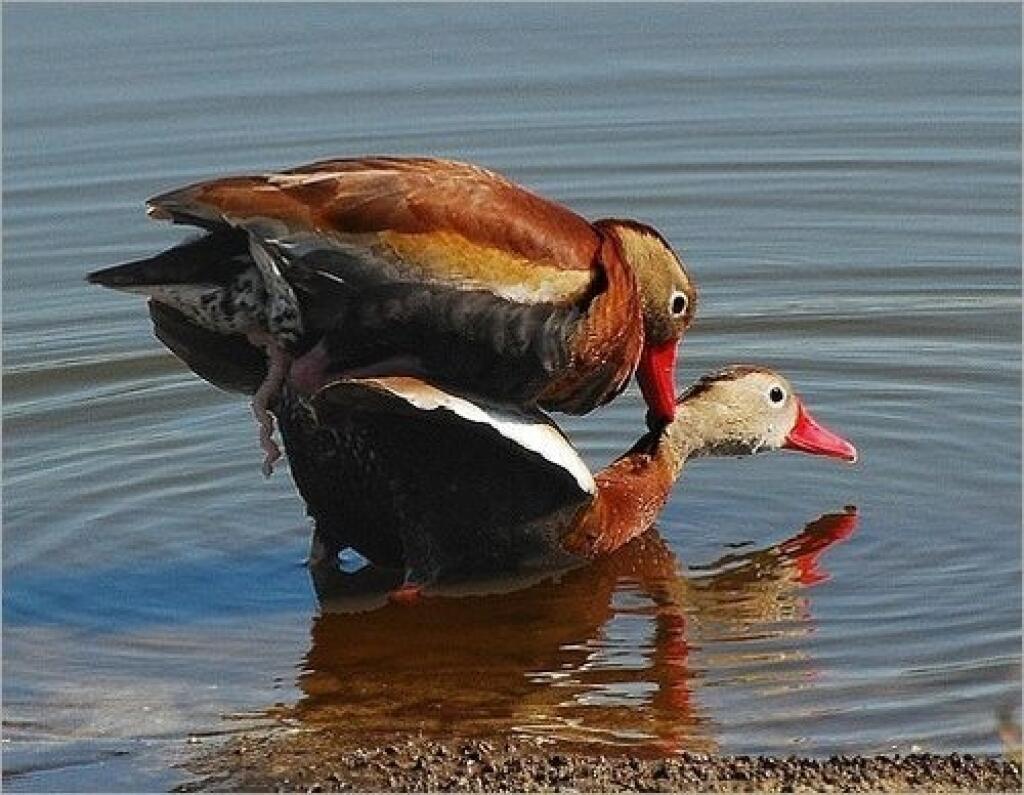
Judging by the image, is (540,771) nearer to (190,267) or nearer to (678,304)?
(190,267)

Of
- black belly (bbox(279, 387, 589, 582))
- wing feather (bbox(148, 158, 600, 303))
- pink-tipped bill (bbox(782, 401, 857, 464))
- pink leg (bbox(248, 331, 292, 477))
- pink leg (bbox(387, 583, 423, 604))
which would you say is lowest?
pink leg (bbox(387, 583, 423, 604))

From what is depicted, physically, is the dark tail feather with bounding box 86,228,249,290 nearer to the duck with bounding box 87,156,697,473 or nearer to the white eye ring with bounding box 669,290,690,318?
the duck with bounding box 87,156,697,473

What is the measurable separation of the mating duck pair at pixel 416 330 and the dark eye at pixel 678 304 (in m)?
0.02

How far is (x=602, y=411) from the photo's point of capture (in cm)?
1090

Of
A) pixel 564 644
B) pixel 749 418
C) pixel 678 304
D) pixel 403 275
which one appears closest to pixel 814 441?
pixel 749 418

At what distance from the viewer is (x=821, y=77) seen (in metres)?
15.7

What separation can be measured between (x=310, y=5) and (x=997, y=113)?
478 cm

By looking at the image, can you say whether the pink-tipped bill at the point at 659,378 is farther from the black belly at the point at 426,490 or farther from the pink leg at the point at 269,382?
the pink leg at the point at 269,382

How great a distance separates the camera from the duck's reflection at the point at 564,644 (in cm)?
790

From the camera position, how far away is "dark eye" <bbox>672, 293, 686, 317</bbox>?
902cm

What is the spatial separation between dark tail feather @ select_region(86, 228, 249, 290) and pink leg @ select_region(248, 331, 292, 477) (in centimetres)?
25

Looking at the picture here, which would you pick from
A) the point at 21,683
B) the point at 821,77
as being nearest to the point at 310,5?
the point at 821,77

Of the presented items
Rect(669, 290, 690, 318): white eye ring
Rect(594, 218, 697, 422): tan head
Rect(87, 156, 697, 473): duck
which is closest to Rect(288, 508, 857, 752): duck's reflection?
Rect(594, 218, 697, 422): tan head

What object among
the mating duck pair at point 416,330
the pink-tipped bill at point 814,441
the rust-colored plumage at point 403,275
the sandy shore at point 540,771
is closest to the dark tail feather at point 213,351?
the mating duck pair at point 416,330
